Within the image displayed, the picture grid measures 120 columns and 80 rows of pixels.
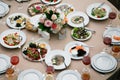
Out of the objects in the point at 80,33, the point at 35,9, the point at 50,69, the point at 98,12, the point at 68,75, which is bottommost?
the point at 68,75

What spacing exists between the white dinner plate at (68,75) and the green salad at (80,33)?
1.65 ft

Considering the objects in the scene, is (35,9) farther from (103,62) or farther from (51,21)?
(103,62)

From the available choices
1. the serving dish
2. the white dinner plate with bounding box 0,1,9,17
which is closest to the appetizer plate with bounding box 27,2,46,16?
the white dinner plate with bounding box 0,1,9,17

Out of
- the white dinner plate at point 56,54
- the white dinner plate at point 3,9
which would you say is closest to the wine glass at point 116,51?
the white dinner plate at point 56,54

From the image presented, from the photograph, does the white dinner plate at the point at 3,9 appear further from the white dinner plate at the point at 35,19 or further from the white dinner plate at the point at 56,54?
the white dinner plate at the point at 56,54

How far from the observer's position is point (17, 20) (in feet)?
11.3

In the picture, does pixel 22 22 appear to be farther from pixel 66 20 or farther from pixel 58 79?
pixel 58 79

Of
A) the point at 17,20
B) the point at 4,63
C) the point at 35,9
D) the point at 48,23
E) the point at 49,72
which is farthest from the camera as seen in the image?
the point at 35,9

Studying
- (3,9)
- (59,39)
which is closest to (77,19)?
(59,39)

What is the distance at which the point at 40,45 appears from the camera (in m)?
3.18

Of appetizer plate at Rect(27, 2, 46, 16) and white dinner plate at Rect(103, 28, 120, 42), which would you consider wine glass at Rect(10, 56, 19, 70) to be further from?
white dinner plate at Rect(103, 28, 120, 42)

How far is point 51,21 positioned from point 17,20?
18.9 inches

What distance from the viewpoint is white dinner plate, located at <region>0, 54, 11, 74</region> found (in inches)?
116

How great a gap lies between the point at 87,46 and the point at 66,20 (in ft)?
1.38
